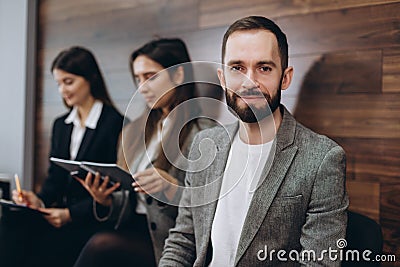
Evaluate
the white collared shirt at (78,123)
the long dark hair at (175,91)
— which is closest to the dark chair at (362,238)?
the long dark hair at (175,91)

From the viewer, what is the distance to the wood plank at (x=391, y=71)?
150cm

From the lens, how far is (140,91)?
196 cm

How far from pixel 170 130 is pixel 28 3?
1.16 metres

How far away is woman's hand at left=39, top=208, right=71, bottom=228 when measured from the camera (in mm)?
2062

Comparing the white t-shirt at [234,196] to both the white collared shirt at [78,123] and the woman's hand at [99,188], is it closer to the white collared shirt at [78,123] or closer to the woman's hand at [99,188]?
the woman's hand at [99,188]

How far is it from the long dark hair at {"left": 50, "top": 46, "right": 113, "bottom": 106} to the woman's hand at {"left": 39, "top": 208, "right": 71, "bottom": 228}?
44 centimetres

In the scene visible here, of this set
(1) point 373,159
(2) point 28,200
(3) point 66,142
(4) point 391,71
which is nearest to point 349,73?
(4) point 391,71

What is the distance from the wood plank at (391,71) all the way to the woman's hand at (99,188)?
927 mm

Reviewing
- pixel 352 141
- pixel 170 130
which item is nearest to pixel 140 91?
pixel 170 130

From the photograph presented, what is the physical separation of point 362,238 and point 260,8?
2.49 feet

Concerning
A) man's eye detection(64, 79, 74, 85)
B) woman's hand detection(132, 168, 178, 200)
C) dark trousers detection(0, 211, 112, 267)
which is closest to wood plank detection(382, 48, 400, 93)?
woman's hand detection(132, 168, 178, 200)

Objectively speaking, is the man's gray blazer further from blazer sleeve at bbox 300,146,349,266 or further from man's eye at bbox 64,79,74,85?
man's eye at bbox 64,79,74,85

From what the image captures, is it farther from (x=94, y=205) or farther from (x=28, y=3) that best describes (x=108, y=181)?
(x=28, y=3)

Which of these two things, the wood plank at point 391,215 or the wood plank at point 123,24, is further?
the wood plank at point 123,24
